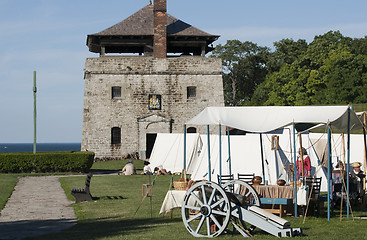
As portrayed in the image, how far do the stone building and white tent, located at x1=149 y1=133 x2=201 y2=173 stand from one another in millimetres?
7368

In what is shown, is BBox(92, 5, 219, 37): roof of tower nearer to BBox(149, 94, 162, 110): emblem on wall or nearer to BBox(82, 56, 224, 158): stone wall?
BBox(82, 56, 224, 158): stone wall

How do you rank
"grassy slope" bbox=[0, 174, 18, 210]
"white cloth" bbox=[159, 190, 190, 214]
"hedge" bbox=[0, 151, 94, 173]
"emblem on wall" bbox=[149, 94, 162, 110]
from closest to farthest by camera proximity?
"white cloth" bbox=[159, 190, 190, 214] < "grassy slope" bbox=[0, 174, 18, 210] < "hedge" bbox=[0, 151, 94, 173] < "emblem on wall" bbox=[149, 94, 162, 110]

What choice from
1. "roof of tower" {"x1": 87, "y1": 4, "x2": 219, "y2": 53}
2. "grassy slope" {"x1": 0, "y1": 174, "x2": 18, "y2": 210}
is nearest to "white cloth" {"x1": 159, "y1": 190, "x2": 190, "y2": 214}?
"grassy slope" {"x1": 0, "y1": 174, "x2": 18, "y2": 210}

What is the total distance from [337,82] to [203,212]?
42.8m

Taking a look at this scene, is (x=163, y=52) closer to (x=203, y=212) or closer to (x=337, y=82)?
(x=337, y=82)

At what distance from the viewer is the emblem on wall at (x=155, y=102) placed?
115 ft

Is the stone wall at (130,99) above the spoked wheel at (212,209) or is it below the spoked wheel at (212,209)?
above

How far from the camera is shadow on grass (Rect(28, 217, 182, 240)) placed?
387 inches

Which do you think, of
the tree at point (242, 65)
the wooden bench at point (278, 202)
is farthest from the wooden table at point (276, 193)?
the tree at point (242, 65)

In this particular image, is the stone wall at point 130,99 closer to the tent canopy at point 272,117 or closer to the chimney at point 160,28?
the chimney at point 160,28

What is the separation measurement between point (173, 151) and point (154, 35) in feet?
34.4

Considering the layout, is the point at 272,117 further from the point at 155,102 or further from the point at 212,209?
the point at 155,102

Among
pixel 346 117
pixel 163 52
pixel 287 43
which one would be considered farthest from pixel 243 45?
pixel 346 117

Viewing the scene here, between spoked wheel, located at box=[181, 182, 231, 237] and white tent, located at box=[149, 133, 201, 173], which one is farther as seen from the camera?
white tent, located at box=[149, 133, 201, 173]
